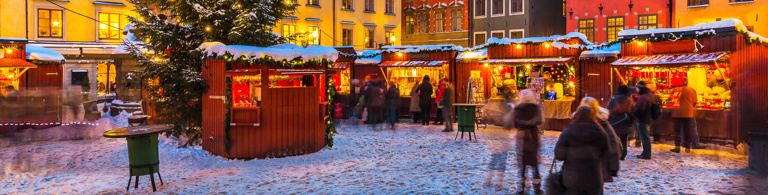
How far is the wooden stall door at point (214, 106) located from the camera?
10328 millimetres

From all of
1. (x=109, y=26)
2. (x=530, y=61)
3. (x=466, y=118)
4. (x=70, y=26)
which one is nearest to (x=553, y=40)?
(x=530, y=61)

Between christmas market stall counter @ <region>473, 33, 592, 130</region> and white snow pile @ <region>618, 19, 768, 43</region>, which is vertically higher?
white snow pile @ <region>618, 19, 768, 43</region>

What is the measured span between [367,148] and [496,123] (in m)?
6.30

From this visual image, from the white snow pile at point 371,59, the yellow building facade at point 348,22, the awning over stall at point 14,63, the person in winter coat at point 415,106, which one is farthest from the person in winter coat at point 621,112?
the yellow building facade at point 348,22

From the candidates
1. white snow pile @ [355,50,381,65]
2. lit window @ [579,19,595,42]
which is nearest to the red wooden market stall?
white snow pile @ [355,50,381,65]

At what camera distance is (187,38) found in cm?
1225

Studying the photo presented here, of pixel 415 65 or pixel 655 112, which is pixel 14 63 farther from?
pixel 655 112

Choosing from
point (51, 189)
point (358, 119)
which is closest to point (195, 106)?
point (51, 189)

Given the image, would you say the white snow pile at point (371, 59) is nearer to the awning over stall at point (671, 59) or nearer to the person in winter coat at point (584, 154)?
the awning over stall at point (671, 59)

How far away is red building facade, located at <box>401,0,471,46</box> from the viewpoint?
115 ft

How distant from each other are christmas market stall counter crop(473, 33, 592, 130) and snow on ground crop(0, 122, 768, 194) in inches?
141

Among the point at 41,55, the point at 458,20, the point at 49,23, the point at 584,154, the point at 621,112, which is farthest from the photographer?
the point at 458,20

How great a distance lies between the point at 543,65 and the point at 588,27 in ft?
40.8

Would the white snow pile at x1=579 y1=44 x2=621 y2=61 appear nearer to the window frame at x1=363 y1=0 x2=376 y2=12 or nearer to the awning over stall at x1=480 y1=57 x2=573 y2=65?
the awning over stall at x1=480 y1=57 x2=573 y2=65
